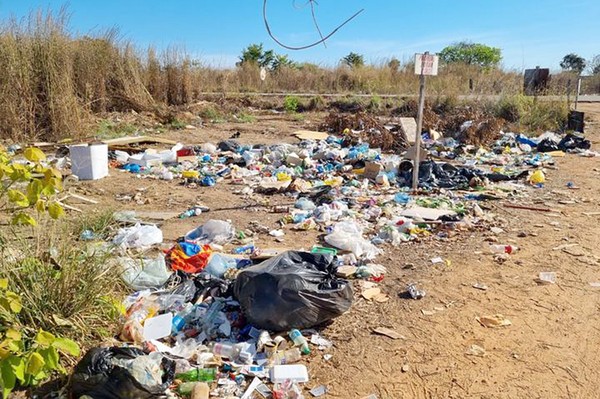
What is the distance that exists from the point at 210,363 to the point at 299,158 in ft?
19.1

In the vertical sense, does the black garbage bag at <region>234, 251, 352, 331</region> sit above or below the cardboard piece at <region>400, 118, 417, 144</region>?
below

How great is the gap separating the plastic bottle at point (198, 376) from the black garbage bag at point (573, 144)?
9599 millimetres

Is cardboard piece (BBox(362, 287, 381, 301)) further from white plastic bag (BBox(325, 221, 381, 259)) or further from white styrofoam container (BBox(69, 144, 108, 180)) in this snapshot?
white styrofoam container (BBox(69, 144, 108, 180))

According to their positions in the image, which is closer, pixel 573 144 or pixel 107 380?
pixel 107 380

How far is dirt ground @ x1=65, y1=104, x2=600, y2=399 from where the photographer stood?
99.0 inches

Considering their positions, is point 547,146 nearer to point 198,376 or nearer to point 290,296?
point 290,296

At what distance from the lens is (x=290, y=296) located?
9.25 ft

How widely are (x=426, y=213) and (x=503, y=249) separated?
3.56ft

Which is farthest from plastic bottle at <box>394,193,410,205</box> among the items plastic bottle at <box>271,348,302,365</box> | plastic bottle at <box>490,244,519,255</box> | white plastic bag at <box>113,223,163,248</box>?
plastic bottle at <box>271,348,302,365</box>

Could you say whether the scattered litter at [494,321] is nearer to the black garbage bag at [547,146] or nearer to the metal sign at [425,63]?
the metal sign at [425,63]

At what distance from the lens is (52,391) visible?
2.31 metres

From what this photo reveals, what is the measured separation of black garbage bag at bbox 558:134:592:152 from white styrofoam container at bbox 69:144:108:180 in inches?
349

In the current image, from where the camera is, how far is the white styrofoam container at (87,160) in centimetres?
674

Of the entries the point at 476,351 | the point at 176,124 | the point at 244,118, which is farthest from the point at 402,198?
the point at 244,118
